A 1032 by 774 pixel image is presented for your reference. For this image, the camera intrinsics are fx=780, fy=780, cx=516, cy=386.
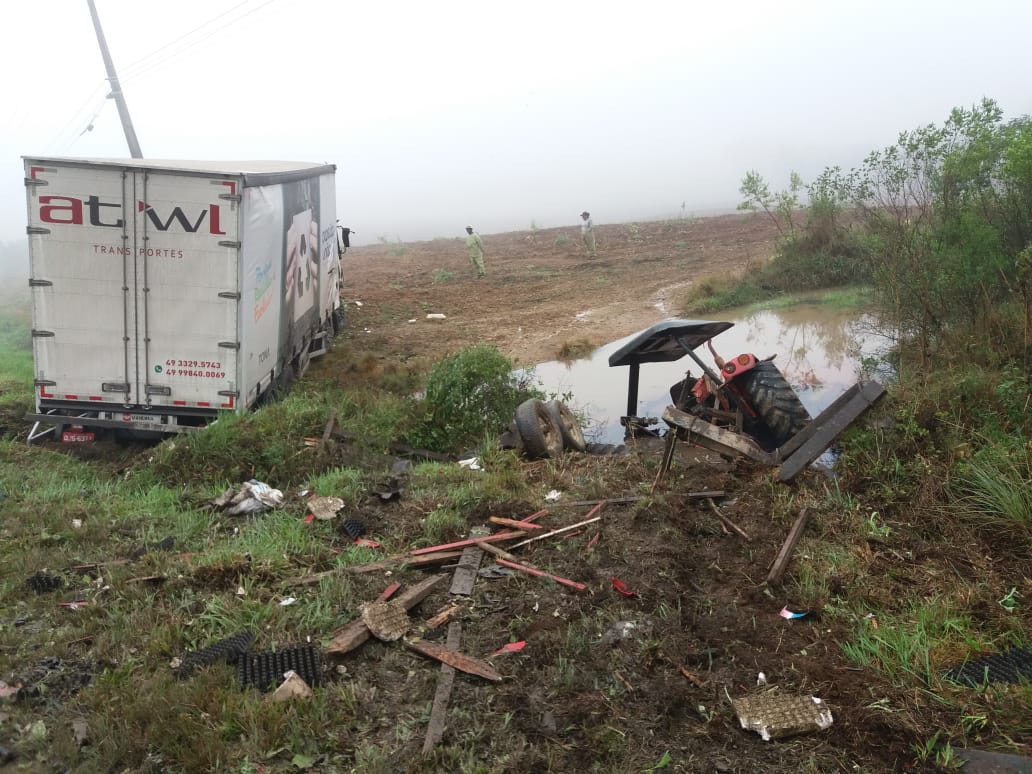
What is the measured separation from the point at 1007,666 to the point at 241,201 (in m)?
7.82

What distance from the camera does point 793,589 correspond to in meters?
5.08

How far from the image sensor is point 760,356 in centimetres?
1205

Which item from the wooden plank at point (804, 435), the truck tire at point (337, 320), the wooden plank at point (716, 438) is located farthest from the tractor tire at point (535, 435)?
the truck tire at point (337, 320)

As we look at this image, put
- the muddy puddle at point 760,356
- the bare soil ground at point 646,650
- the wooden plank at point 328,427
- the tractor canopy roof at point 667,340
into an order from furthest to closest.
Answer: the muddy puddle at point 760,356
the wooden plank at point 328,427
the tractor canopy roof at point 667,340
the bare soil ground at point 646,650

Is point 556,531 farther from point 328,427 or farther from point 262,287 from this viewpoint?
point 262,287

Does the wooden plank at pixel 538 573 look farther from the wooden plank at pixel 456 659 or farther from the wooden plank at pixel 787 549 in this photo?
the wooden plank at pixel 787 549

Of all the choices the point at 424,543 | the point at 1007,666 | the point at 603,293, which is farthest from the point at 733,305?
the point at 1007,666

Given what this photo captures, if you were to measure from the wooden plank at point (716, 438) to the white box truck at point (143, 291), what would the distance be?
4.93 meters

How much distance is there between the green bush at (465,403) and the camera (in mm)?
9492

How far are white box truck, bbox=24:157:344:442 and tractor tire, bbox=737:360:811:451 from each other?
552 centimetres

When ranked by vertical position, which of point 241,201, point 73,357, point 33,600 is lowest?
point 33,600

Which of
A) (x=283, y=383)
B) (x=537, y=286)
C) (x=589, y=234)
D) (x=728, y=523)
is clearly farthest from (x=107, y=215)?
(x=589, y=234)

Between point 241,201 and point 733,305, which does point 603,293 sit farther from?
point 241,201

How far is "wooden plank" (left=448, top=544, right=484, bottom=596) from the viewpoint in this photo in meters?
5.24
